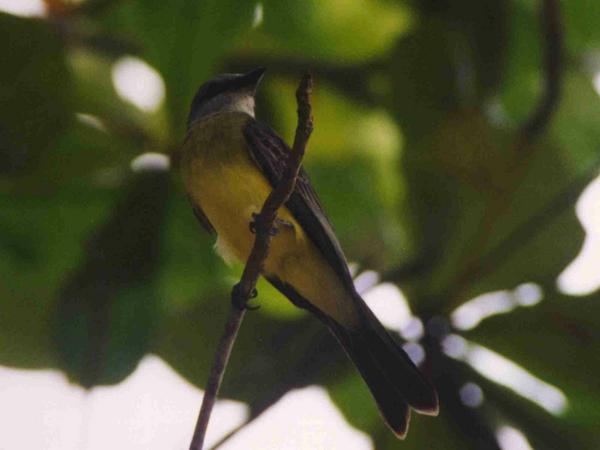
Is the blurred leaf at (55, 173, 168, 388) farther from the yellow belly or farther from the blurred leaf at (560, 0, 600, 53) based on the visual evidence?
the blurred leaf at (560, 0, 600, 53)

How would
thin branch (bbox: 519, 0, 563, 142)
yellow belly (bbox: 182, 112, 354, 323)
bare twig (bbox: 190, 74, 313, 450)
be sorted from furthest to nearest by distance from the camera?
1. yellow belly (bbox: 182, 112, 354, 323)
2. thin branch (bbox: 519, 0, 563, 142)
3. bare twig (bbox: 190, 74, 313, 450)

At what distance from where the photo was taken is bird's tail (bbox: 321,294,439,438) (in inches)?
58.9

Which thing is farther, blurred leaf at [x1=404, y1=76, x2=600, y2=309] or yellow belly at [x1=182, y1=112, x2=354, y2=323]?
yellow belly at [x1=182, y1=112, x2=354, y2=323]

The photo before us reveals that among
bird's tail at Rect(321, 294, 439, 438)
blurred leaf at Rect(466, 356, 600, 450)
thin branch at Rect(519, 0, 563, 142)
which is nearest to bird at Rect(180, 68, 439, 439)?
bird's tail at Rect(321, 294, 439, 438)

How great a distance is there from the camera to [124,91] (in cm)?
153

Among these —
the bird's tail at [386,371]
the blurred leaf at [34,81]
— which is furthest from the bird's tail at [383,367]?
the blurred leaf at [34,81]

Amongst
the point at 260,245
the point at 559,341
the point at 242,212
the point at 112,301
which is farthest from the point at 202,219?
the point at 559,341

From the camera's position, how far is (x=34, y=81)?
1.49m

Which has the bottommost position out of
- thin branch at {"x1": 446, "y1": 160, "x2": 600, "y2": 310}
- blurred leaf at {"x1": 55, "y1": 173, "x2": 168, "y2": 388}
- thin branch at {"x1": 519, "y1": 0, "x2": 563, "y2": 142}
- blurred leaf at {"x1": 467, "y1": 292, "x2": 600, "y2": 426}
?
blurred leaf at {"x1": 55, "y1": 173, "x2": 168, "y2": 388}

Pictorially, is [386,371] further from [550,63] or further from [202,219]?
[550,63]

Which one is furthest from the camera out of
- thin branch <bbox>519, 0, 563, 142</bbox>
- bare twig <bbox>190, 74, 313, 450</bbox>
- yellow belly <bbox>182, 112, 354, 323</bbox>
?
yellow belly <bbox>182, 112, 354, 323</bbox>

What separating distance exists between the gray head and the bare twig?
321 millimetres

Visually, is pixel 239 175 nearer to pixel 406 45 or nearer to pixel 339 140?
pixel 339 140

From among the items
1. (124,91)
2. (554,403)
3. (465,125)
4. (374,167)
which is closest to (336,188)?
(374,167)
